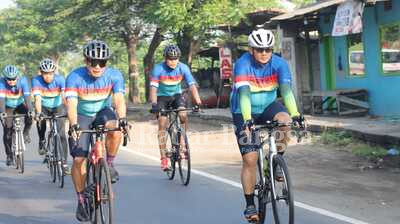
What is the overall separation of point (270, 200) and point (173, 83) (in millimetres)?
3953

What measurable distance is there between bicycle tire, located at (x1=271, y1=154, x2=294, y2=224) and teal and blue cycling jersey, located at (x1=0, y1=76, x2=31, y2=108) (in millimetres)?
6229

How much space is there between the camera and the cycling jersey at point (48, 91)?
10320 millimetres

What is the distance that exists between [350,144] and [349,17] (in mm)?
3636

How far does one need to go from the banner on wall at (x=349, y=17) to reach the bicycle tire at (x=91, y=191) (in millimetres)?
9360

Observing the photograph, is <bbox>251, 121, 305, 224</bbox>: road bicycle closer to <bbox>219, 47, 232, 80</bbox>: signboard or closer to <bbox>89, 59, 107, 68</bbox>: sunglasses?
<bbox>89, 59, 107, 68</bbox>: sunglasses

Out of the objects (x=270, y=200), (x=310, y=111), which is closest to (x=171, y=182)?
(x=270, y=200)

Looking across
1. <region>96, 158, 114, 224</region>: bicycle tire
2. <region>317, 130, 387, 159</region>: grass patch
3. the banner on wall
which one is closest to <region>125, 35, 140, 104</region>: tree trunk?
the banner on wall

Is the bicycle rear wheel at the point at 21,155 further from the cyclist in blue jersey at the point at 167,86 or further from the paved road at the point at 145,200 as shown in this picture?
the cyclist in blue jersey at the point at 167,86

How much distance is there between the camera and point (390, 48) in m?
15.6

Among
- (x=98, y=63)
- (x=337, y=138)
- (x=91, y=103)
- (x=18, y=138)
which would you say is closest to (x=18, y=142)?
(x=18, y=138)

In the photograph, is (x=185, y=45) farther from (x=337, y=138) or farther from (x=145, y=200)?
(x=145, y=200)

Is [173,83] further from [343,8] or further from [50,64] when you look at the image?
[343,8]

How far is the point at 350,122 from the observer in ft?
→ 48.0

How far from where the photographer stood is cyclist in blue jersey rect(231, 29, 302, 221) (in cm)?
600
